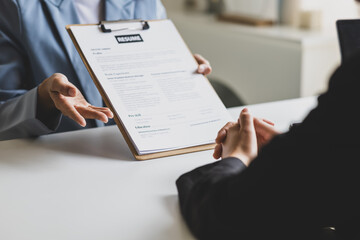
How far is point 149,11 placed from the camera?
1459 millimetres

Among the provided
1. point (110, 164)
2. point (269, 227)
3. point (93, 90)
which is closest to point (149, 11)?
point (93, 90)

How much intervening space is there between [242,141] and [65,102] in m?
0.41

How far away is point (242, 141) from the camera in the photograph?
0.81m

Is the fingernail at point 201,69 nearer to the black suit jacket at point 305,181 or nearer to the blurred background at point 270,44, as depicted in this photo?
the black suit jacket at point 305,181

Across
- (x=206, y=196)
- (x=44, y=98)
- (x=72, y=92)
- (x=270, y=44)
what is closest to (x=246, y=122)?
(x=206, y=196)

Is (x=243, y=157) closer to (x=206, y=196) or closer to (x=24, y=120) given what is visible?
(x=206, y=196)

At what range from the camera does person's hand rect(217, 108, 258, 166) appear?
2.53 feet

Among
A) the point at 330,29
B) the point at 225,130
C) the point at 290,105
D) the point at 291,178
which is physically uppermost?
the point at 291,178

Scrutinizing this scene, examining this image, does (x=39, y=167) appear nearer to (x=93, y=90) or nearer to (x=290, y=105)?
(x=93, y=90)

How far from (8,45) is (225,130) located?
0.73m

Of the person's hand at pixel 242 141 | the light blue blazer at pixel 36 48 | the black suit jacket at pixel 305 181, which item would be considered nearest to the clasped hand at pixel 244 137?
the person's hand at pixel 242 141

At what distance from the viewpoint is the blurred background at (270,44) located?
8.31 ft

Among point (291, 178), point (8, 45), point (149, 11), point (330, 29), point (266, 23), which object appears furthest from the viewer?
point (266, 23)

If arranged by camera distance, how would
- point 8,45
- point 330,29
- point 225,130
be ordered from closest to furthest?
point 225,130, point 8,45, point 330,29
